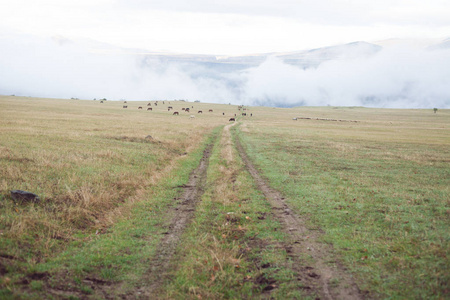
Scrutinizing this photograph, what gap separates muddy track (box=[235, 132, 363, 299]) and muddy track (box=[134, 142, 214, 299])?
3.54m

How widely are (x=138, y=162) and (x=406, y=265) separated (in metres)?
17.5

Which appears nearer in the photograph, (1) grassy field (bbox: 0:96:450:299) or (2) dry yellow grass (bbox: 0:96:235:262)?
(1) grassy field (bbox: 0:96:450:299)

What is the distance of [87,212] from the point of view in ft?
38.0

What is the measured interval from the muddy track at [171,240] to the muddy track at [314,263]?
3.54 metres

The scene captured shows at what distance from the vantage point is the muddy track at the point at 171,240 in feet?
23.7

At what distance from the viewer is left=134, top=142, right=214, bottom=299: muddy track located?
23.7 ft

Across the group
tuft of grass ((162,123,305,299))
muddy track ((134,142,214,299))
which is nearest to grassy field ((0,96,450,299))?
tuft of grass ((162,123,305,299))

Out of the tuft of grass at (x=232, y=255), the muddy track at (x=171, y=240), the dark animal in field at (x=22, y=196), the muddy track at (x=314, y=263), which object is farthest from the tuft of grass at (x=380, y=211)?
the dark animal in field at (x=22, y=196)

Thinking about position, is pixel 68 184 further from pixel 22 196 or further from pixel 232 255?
pixel 232 255

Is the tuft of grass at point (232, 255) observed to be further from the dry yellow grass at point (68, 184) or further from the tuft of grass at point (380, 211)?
the dry yellow grass at point (68, 184)

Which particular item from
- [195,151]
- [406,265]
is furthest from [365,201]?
[195,151]

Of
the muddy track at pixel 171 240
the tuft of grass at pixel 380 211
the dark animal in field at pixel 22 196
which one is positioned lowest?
the muddy track at pixel 171 240

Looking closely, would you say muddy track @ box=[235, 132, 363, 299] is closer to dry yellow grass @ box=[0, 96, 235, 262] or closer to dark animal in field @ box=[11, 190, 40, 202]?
dry yellow grass @ box=[0, 96, 235, 262]

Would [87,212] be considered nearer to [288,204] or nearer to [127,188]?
[127,188]
